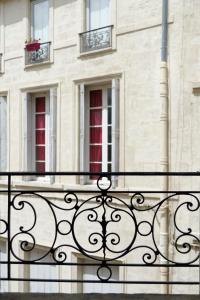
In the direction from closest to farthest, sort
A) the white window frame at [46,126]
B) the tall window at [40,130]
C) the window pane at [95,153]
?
1. the window pane at [95,153]
2. the white window frame at [46,126]
3. the tall window at [40,130]

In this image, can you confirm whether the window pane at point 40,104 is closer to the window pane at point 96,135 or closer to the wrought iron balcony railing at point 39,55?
the wrought iron balcony railing at point 39,55

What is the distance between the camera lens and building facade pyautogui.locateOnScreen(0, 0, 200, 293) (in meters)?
7.54

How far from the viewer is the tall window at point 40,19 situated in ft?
32.4

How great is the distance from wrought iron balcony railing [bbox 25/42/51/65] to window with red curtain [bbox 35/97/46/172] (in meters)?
0.83

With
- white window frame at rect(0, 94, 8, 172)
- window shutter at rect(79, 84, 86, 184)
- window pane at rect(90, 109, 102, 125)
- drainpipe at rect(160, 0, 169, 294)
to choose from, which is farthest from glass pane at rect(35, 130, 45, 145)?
drainpipe at rect(160, 0, 169, 294)

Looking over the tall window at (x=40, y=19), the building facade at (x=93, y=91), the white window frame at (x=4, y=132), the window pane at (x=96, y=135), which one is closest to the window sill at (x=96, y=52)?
the building facade at (x=93, y=91)

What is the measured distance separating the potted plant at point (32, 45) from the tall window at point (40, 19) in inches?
4.8

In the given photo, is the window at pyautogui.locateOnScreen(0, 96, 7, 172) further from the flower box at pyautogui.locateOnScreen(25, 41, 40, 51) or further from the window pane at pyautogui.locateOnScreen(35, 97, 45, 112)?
the flower box at pyautogui.locateOnScreen(25, 41, 40, 51)

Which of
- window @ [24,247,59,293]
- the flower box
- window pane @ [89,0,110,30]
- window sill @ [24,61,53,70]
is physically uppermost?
window pane @ [89,0,110,30]

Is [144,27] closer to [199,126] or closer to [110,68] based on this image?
[110,68]

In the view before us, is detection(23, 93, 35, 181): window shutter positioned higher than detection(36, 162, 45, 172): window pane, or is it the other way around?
detection(23, 93, 35, 181): window shutter

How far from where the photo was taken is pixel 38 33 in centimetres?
1009

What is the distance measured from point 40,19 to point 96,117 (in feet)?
9.00

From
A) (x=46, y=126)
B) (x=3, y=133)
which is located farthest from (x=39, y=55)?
(x=3, y=133)
